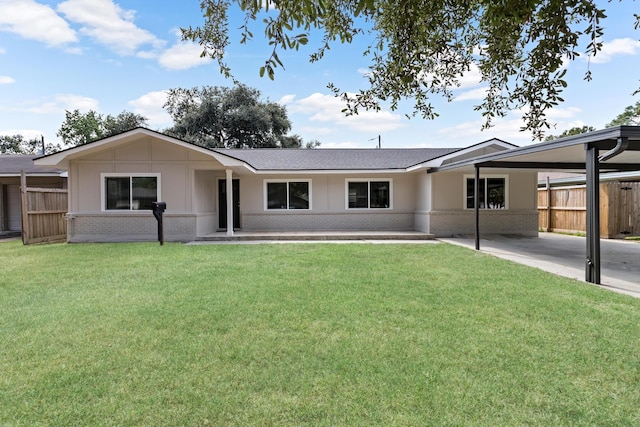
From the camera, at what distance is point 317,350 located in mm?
3631

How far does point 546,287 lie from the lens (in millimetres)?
6117

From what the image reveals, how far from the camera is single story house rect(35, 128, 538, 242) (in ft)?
42.3

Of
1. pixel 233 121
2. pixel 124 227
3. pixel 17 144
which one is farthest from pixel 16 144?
pixel 124 227

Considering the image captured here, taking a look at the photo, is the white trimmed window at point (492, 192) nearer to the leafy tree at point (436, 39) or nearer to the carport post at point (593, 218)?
the carport post at point (593, 218)

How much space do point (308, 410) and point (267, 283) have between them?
386 cm

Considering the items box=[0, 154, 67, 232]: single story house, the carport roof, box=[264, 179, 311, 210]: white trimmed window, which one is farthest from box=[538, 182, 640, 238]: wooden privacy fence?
box=[0, 154, 67, 232]: single story house

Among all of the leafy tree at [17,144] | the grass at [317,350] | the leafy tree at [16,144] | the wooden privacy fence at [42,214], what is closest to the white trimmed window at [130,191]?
the wooden privacy fence at [42,214]

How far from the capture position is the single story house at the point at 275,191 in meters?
12.9

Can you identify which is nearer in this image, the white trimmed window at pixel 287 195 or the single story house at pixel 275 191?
the single story house at pixel 275 191

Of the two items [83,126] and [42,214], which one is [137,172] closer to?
[42,214]

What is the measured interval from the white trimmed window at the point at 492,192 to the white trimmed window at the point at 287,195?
608cm

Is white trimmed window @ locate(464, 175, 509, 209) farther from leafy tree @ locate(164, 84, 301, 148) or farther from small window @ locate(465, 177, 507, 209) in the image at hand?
leafy tree @ locate(164, 84, 301, 148)

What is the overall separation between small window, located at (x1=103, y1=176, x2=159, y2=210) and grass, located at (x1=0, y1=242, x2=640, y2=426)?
624cm

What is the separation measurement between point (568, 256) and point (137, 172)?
12.8 meters
